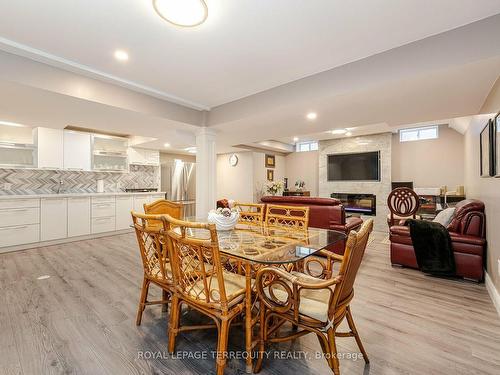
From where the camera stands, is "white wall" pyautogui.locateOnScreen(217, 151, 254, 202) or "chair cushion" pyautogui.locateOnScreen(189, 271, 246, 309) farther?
"white wall" pyautogui.locateOnScreen(217, 151, 254, 202)

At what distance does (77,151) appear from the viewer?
16.6 feet

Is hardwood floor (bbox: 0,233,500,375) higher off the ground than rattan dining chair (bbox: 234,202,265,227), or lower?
lower

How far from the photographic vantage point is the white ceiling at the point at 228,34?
1.79 m

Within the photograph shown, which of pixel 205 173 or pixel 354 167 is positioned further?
pixel 354 167

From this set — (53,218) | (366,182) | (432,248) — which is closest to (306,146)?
(366,182)

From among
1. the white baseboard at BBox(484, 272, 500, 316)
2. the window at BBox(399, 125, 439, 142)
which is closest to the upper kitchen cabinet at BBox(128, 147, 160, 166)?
the window at BBox(399, 125, 439, 142)

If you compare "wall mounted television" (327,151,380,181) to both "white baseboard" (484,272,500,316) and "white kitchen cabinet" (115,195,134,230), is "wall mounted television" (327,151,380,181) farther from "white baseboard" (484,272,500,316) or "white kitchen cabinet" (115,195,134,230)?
"white kitchen cabinet" (115,195,134,230)

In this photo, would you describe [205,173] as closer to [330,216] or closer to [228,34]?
[330,216]

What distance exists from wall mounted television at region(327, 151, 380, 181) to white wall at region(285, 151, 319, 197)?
72 cm

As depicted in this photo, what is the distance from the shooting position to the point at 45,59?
2.44 meters

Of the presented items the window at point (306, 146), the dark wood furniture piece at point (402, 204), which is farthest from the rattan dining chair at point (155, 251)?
the window at point (306, 146)

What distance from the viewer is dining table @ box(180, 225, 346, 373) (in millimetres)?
1526

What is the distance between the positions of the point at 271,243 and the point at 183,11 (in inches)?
70.8

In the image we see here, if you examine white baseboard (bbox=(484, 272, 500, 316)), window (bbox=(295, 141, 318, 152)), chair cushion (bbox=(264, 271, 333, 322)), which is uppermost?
window (bbox=(295, 141, 318, 152))
